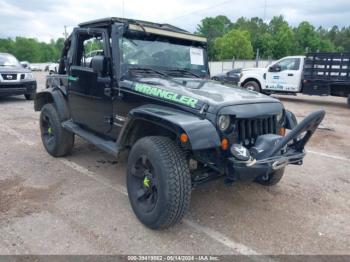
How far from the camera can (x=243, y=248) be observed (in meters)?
3.01

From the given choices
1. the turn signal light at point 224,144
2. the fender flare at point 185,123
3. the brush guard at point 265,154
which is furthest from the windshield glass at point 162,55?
the brush guard at point 265,154

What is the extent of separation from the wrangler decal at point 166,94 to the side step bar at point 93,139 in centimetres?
71

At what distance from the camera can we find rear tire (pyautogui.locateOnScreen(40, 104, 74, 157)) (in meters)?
4.98

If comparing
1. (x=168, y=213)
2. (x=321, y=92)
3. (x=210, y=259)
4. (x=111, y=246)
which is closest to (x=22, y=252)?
(x=111, y=246)

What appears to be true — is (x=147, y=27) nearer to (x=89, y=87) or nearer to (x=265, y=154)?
(x=89, y=87)

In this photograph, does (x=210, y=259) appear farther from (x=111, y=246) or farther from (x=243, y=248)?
(x=111, y=246)

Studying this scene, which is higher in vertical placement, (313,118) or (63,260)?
(313,118)

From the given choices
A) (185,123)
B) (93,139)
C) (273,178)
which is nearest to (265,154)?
(185,123)

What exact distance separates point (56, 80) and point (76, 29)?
1.00 metres

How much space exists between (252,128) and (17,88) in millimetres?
9549

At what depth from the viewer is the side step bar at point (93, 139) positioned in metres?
3.86

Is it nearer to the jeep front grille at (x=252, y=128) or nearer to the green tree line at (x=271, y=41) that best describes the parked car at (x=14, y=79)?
the jeep front grille at (x=252, y=128)

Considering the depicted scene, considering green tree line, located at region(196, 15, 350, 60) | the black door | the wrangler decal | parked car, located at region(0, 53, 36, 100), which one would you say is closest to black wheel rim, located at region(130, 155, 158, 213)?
the wrangler decal

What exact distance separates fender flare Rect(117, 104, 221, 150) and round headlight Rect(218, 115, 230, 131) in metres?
0.11
